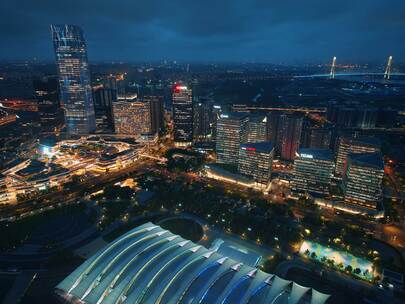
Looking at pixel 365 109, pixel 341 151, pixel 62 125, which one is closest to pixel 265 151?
pixel 341 151

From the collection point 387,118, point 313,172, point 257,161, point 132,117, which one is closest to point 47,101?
point 132,117

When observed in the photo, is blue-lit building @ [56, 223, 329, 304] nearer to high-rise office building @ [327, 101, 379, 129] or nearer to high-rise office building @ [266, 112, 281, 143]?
high-rise office building @ [266, 112, 281, 143]

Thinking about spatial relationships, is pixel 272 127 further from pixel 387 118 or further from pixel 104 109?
pixel 104 109

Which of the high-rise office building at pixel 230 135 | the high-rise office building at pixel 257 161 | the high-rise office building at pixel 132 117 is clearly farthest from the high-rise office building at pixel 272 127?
the high-rise office building at pixel 132 117

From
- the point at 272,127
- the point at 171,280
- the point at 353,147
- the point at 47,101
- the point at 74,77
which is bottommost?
the point at 171,280

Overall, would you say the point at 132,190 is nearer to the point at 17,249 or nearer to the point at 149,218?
the point at 149,218

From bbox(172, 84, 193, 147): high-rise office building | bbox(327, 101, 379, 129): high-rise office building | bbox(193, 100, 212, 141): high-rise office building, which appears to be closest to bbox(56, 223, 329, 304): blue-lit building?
bbox(172, 84, 193, 147): high-rise office building

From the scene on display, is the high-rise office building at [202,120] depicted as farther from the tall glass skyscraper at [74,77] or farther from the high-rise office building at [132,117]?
the tall glass skyscraper at [74,77]
